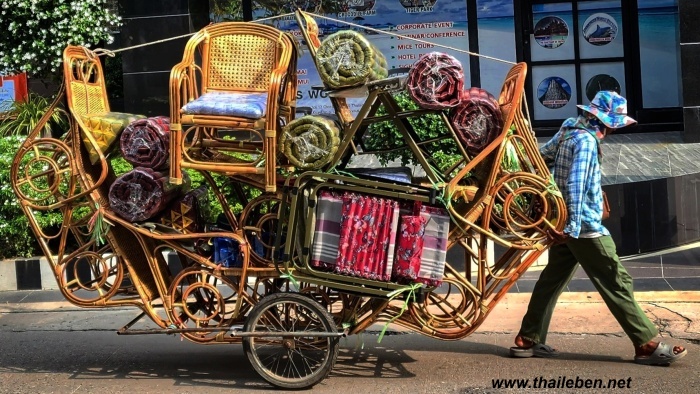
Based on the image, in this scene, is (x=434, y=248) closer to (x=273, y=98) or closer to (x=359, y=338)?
(x=359, y=338)

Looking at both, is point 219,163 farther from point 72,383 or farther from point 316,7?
point 316,7

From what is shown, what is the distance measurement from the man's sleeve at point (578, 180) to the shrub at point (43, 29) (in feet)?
22.2

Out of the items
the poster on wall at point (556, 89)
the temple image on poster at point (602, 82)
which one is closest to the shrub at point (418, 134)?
the poster on wall at point (556, 89)

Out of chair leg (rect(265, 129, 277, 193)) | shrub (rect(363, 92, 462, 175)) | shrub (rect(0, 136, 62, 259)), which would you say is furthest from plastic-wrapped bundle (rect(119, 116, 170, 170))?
shrub (rect(0, 136, 62, 259))

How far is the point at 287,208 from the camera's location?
554cm

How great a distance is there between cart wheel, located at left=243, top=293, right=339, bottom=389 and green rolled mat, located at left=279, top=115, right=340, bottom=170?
0.78m

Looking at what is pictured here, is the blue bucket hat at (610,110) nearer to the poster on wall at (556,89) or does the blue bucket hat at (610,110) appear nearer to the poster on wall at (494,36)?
the poster on wall at (494,36)

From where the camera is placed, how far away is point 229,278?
577cm

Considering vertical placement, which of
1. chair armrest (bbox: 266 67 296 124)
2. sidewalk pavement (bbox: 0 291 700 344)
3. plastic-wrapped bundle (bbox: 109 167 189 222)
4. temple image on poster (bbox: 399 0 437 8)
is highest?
temple image on poster (bbox: 399 0 437 8)

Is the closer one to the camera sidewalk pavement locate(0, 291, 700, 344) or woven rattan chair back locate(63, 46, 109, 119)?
woven rattan chair back locate(63, 46, 109, 119)

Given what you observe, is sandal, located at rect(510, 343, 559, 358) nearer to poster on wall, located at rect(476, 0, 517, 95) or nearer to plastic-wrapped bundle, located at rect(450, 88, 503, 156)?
plastic-wrapped bundle, located at rect(450, 88, 503, 156)

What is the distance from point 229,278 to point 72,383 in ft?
4.01

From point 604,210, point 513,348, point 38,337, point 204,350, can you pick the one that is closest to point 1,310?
point 38,337

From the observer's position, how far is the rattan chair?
5.39 metres
